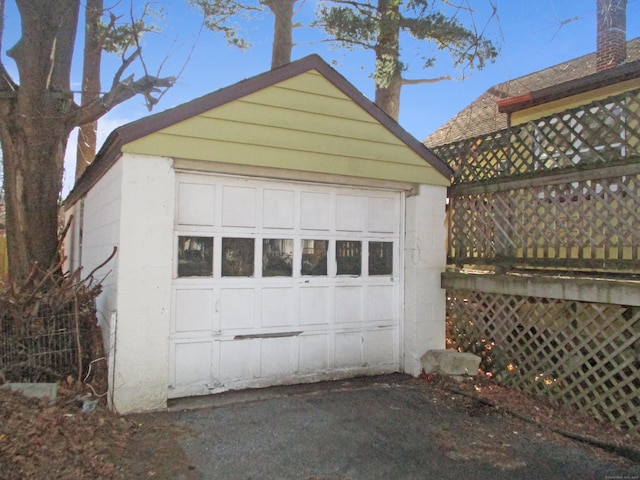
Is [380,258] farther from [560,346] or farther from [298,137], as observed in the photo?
[560,346]

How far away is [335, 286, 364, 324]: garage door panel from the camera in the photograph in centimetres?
544

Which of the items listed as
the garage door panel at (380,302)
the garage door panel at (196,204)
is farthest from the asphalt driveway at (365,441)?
the garage door panel at (196,204)

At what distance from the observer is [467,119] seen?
44.9 ft

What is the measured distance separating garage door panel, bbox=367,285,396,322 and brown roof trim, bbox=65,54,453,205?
1.69 metres

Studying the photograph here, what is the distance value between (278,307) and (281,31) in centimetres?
808

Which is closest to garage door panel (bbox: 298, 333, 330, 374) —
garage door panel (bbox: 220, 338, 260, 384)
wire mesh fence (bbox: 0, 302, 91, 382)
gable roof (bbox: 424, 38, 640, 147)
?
garage door panel (bbox: 220, 338, 260, 384)

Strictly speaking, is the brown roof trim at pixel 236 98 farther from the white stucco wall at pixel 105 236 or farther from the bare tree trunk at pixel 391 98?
the bare tree trunk at pixel 391 98

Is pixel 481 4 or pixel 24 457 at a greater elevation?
pixel 481 4

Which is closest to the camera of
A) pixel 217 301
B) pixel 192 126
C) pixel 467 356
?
pixel 192 126

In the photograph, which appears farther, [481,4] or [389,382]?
[481,4]

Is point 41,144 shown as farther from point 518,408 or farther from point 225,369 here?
point 518,408

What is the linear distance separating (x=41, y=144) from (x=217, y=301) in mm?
3356

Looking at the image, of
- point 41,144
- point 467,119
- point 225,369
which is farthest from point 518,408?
point 467,119

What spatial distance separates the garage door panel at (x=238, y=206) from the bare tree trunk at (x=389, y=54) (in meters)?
5.87
